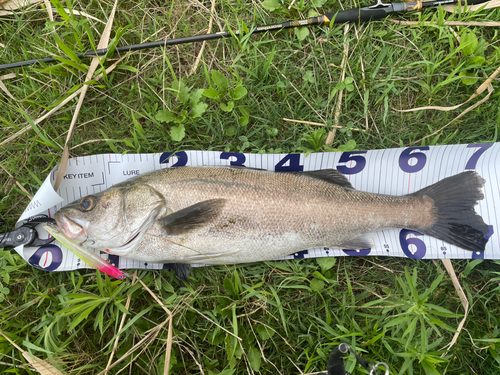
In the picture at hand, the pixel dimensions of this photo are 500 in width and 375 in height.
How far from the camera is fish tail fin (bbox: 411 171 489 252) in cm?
265

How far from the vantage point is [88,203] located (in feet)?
8.41

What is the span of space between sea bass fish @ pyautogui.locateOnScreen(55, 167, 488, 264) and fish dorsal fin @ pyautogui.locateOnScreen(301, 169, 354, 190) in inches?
1.8

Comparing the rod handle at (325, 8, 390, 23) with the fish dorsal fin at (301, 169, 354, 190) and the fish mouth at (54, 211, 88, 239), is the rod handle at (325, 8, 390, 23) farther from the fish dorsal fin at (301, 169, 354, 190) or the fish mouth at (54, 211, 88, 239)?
the fish mouth at (54, 211, 88, 239)

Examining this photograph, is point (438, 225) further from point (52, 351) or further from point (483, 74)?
point (52, 351)

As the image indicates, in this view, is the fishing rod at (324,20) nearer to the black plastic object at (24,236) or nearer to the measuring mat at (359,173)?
the measuring mat at (359,173)

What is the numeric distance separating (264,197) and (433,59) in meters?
2.33

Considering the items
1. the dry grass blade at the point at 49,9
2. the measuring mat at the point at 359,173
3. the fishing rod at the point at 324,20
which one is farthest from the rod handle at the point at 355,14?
the dry grass blade at the point at 49,9

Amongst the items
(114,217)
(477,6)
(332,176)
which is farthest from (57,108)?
(477,6)

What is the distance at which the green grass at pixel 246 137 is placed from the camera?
8.84 ft

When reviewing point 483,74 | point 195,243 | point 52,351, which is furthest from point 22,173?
point 483,74

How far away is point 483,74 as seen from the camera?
2.95 m

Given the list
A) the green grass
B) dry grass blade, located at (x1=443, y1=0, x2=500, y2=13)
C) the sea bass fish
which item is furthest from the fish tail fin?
dry grass blade, located at (x1=443, y1=0, x2=500, y2=13)

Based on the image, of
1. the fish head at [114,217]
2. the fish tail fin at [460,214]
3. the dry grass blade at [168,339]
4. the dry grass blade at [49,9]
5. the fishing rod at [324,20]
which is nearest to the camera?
the dry grass blade at [168,339]

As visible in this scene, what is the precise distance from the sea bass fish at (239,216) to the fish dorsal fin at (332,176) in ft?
0.15
